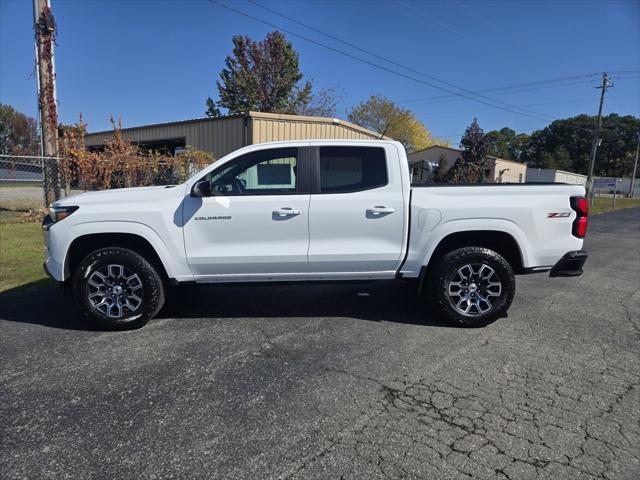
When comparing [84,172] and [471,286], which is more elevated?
[84,172]

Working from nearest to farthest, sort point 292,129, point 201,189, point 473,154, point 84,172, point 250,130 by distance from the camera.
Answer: point 201,189 < point 84,172 < point 250,130 < point 292,129 < point 473,154

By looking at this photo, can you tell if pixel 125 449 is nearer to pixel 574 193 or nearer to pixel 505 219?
pixel 505 219

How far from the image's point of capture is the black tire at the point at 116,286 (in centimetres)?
423

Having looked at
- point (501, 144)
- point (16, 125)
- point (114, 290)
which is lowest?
point (114, 290)

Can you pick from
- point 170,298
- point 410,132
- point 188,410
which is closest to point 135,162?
point 170,298

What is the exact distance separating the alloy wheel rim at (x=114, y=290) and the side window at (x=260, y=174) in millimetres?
1236

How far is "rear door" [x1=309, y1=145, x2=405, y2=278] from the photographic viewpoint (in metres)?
4.35

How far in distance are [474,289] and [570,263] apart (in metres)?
1.06

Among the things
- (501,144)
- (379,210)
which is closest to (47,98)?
(379,210)

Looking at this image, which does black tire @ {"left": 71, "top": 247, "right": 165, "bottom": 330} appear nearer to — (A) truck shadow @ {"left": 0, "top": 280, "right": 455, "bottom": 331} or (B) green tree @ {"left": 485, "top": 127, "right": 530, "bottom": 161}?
(A) truck shadow @ {"left": 0, "top": 280, "right": 455, "bottom": 331}

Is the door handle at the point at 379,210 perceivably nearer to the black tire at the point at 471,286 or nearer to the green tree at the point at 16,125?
the black tire at the point at 471,286

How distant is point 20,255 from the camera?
7355 mm

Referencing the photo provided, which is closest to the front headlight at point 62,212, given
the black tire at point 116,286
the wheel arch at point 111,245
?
the wheel arch at point 111,245

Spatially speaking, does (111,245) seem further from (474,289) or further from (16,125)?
(16,125)
